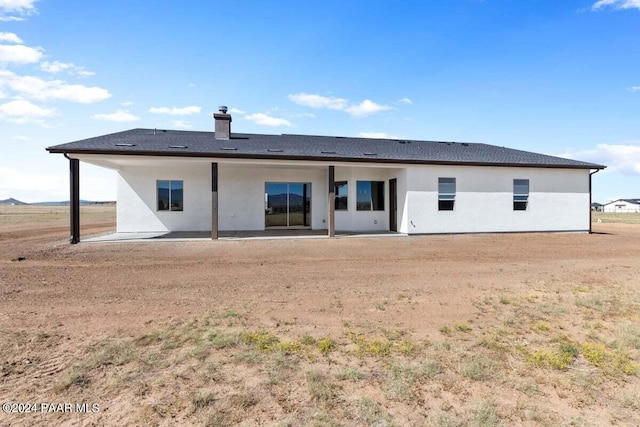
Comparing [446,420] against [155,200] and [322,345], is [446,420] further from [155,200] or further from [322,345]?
[155,200]

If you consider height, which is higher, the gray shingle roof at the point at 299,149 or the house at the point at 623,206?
the gray shingle roof at the point at 299,149

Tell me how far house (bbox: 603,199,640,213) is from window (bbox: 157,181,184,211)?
107674 millimetres

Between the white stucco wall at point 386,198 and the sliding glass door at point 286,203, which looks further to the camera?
the sliding glass door at point 286,203

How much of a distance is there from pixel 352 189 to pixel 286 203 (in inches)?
129

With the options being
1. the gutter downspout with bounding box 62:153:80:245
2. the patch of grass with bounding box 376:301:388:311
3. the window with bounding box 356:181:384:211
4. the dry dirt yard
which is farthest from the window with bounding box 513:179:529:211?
the gutter downspout with bounding box 62:153:80:245

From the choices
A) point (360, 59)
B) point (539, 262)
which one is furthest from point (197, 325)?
point (360, 59)

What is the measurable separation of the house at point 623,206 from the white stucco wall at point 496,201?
94.1 m

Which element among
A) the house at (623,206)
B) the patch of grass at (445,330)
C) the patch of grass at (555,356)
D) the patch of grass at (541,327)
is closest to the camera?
the patch of grass at (555,356)

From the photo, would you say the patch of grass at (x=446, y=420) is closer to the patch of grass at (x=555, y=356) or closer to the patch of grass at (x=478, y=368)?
the patch of grass at (x=478, y=368)

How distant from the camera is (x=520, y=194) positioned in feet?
49.1

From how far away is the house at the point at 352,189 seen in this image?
46.0 feet

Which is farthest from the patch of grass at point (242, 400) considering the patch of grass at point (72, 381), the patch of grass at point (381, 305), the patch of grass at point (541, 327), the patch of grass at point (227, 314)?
the patch of grass at point (541, 327)

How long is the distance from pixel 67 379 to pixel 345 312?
308 centimetres

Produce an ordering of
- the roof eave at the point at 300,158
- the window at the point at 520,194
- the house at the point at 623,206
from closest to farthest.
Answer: the roof eave at the point at 300,158, the window at the point at 520,194, the house at the point at 623,206
